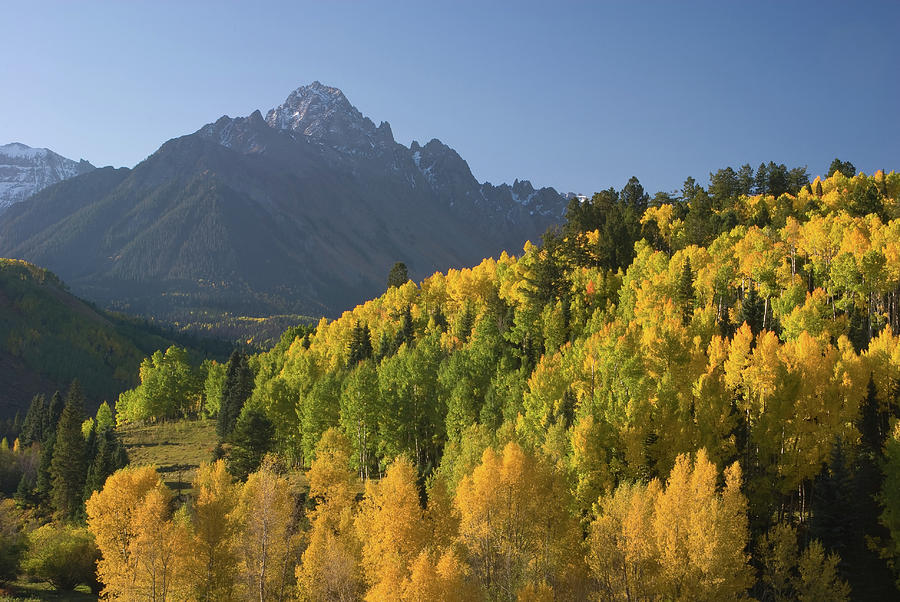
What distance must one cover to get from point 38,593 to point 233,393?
45.6m

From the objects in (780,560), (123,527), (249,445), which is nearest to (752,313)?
(780,560)

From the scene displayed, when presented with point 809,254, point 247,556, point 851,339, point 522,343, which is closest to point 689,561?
point 247,556

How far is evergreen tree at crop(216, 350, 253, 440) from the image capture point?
96.8 m

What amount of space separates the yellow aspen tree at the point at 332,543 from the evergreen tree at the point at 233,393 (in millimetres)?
40815

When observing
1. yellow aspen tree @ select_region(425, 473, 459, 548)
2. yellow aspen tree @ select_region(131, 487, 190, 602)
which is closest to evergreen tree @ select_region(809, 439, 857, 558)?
yellow aspen tree @ select_region(425, 473, 459, 548)

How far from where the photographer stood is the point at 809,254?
79188 mm

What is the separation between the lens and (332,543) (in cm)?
4434

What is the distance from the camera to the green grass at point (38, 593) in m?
54.7

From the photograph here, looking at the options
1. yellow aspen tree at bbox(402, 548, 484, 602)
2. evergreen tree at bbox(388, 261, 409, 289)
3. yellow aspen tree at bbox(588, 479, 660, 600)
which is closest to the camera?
yellow aspen tree at bbox(402, 548, 484, 602)

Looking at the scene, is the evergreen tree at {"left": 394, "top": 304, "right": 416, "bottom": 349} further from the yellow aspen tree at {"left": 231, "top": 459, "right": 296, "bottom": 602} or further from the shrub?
the shrub

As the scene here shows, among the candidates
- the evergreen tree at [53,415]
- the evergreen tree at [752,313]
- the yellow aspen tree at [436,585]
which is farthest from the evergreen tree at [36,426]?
the evergreen tree at [752,313]

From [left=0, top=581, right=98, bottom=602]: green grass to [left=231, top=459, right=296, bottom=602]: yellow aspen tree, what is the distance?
17872mm

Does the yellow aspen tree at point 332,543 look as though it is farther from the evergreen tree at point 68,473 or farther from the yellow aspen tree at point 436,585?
the evergreen tree at point 68,473

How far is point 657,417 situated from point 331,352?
69.3 meters
